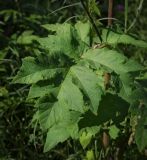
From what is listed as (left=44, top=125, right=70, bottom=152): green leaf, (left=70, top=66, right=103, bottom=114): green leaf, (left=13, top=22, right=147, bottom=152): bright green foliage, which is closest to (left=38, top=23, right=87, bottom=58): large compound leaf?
(left=13, top=22, right=147, bottom=152): bright green foliage

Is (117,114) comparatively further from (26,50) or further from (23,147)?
(26,50)

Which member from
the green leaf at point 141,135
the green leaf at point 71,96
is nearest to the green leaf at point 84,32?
the green leaf at point 71,96

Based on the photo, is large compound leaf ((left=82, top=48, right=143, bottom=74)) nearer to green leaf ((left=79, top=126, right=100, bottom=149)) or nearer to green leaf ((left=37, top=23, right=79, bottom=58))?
green leaf ((left=37, top=23, right=79, bottom=58))

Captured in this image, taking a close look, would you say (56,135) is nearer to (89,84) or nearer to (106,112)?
(106,112)

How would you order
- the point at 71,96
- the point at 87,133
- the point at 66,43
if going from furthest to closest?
the point at 87,133
the point at 66,43
the point at 71,96

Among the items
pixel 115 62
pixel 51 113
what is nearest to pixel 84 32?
pixel 115 62

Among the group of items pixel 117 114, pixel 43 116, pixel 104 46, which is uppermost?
pixel 104 46

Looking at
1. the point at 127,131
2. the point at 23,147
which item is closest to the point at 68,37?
the point at 127,131
